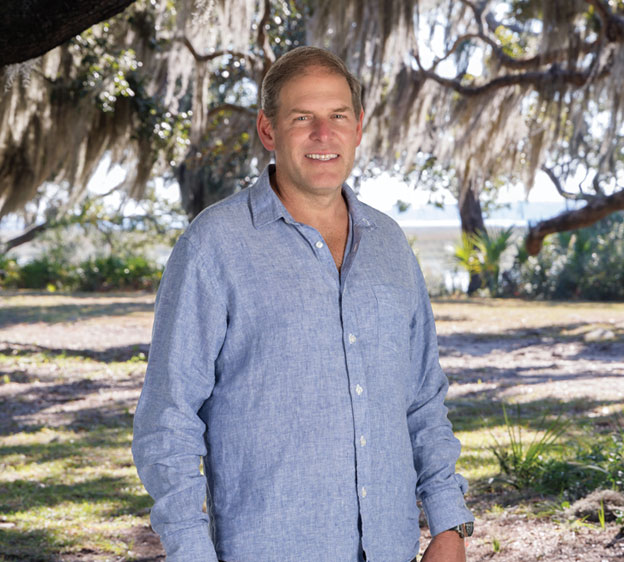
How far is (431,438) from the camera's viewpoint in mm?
1972

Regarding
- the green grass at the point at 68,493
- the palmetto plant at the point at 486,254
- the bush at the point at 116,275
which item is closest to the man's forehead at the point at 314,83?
the green grass at the point at 68,493

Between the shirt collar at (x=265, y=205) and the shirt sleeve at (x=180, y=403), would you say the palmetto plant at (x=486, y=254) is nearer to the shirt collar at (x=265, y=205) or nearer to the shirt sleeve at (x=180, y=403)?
the shirt collar at (x=265, y=205)

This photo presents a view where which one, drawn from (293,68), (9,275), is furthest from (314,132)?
(9,275)

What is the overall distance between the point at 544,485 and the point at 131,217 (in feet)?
62.5

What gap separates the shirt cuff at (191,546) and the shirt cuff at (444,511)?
1.79 ft

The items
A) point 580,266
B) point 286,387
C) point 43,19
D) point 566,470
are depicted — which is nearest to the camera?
point 286,387

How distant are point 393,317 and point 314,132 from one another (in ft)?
1.47

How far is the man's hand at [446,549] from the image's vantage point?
1841 millimetres

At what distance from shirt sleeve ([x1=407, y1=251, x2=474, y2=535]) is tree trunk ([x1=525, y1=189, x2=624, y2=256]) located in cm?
578

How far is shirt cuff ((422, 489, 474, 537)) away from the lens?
1.88 m

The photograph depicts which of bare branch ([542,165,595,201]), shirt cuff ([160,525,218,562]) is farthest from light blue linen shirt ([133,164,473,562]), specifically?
bare branch ([542,165,595,201])

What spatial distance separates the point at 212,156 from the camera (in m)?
12.8

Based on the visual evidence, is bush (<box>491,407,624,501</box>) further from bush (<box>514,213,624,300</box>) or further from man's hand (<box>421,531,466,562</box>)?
bush (<box>514,213,624,300</box>)

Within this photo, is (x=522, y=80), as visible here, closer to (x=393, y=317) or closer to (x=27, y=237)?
(x=393, y=317)
